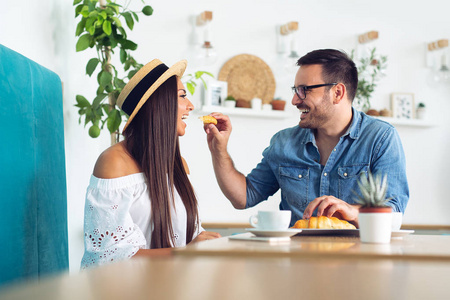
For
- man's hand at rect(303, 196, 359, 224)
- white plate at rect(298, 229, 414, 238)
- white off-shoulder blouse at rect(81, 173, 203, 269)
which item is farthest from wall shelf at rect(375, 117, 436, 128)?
white plate at rect(298, 229, 414, 238)

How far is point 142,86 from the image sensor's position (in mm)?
2051

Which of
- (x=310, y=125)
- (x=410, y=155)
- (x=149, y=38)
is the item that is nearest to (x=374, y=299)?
(x=310, y=125)

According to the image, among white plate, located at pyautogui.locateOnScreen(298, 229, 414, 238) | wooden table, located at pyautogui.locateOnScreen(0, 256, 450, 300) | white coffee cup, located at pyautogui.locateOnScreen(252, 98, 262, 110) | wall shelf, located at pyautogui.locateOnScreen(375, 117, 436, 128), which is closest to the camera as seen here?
wooden table, located at pyautogui.locateOnScreen(0, 256, 450, 300)

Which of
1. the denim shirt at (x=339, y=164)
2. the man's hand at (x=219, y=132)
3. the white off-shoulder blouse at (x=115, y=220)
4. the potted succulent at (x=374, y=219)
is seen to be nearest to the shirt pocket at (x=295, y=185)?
the denim shirt at (x=339, y=164)

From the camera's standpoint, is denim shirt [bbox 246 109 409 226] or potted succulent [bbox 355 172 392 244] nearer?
potted succulent [bbox 355 172 392 244]

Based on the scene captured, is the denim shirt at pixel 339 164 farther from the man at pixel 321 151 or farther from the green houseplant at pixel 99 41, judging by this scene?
the green houseplant at pixel 99 41

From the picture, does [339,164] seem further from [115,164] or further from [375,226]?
[375,226]

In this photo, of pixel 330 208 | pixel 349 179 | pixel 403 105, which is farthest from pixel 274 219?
pixel 403 105

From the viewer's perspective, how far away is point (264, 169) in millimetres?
2666

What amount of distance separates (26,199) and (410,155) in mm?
3944

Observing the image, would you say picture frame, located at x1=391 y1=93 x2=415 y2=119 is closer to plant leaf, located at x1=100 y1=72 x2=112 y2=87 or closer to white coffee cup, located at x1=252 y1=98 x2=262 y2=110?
white coffee cup, located at x1=252 y1=98 x2=262 y2=110

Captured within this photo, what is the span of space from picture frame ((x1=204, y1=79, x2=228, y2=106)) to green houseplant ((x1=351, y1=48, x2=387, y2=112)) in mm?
1143

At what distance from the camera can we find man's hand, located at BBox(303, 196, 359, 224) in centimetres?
159

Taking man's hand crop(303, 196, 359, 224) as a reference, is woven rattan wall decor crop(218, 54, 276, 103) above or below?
above
